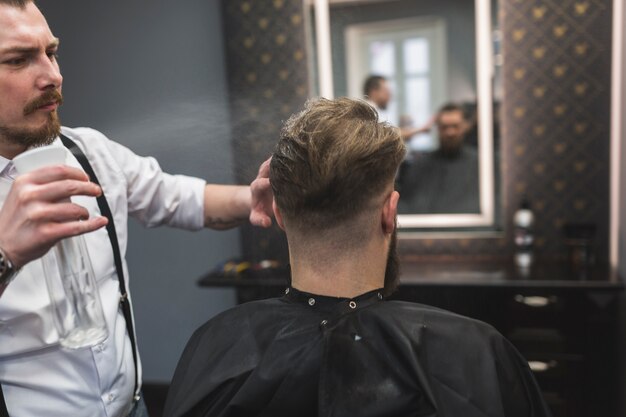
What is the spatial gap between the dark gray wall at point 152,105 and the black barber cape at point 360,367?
0.80 meters

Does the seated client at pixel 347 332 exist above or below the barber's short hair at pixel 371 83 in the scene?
below

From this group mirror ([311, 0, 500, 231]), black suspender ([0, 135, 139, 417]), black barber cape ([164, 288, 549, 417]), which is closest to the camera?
black barber cape ([164, 288, 549, 417])

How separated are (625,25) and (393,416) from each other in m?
2.48

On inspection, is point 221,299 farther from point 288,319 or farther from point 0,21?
point 0,21

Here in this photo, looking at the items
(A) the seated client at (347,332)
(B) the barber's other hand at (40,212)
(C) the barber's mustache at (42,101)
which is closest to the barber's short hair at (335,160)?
(A) the seated client at (347,332)

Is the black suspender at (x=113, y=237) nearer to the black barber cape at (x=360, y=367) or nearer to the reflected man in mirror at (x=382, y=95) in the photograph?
the black barber cape at (x=360, y=367)

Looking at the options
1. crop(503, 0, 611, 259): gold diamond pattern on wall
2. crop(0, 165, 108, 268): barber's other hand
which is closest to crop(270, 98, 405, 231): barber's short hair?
crop(0, 165, 108, 268): barber's other hand

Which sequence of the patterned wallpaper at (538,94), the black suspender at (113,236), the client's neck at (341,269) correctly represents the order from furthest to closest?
the patterned wallpaper at (538,94), the black suspender at (113,236), the client's neck at (341,269)

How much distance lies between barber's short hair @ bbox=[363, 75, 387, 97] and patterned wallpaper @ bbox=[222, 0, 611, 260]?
1.11ft

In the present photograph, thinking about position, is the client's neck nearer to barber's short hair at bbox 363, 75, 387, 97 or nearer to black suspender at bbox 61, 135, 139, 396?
black suspender at bbox 61, 135, 139, 396

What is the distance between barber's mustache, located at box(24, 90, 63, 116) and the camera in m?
1.24

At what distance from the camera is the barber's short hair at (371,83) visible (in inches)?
125

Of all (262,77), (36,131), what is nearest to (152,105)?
(36,131)

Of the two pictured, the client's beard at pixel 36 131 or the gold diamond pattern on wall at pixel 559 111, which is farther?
the gold diamond pattern on wall at pixel 559 111
